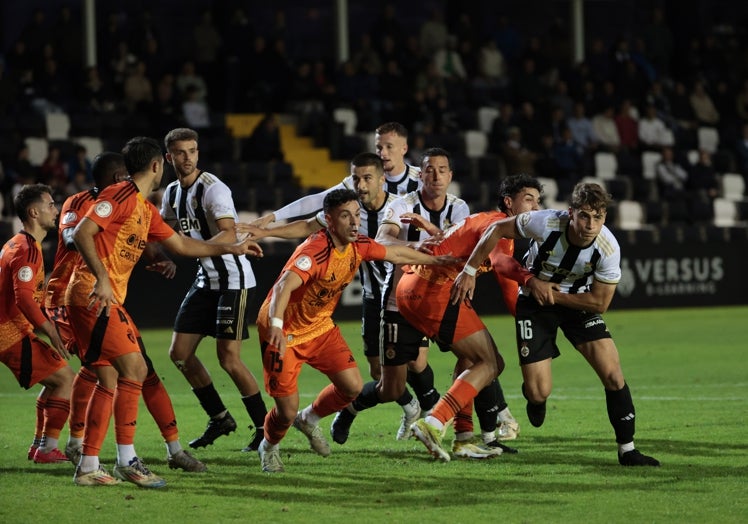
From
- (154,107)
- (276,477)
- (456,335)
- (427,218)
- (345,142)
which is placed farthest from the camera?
(345,142)

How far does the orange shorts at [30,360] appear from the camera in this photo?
7.93 metres

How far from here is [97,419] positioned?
7.09m

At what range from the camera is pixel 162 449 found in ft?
27.6

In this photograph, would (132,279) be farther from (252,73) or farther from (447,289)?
(447,289)

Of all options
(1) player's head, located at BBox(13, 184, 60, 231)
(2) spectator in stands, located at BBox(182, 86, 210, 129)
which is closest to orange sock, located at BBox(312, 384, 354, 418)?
(1) player's head, located at BBox(13, 184, 60, 231)

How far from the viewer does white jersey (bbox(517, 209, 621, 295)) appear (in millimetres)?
7602

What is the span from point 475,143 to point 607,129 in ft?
9.84

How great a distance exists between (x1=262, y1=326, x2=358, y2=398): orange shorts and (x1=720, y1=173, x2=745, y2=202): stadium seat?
17.9 metres

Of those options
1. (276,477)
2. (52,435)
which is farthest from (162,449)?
(276,477)

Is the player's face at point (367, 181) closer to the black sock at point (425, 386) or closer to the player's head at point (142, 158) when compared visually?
the black sock at point (425, 386)

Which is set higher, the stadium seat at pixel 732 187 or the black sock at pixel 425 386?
the stadium seat at pixel 732 187

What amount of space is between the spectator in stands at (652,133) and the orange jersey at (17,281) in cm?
1826

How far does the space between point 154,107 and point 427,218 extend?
12.3 meters

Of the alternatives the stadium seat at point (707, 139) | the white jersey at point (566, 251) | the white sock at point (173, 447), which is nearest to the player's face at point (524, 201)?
the white jersey at point (566, 251)
